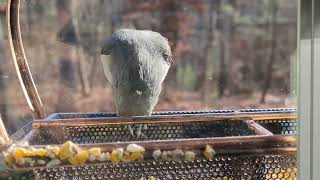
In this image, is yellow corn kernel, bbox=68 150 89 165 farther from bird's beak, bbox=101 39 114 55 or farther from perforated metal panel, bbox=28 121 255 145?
bird's beak, bbox=101 39 114 55

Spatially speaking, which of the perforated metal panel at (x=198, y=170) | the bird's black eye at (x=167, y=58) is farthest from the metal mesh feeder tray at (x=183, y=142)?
the bird's black eye at (x=167, y=58)

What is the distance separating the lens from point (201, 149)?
99cm

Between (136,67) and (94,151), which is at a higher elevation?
(136,67)

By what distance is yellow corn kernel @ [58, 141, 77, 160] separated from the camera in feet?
3.15

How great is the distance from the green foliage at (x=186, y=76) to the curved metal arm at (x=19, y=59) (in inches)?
12.6

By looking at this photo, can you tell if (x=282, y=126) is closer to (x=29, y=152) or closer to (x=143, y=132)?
(x=143, y=132)

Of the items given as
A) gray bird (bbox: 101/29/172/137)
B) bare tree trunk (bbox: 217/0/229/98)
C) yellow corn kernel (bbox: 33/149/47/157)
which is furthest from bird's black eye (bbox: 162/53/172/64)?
yellow corn kernel (bbox: 33/149/47/157)

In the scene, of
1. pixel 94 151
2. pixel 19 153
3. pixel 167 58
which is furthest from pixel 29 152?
pixel 167 58

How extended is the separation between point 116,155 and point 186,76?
238mm

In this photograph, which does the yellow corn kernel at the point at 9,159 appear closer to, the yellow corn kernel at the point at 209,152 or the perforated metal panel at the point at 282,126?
the yellow corn kernel at the point at 209,152

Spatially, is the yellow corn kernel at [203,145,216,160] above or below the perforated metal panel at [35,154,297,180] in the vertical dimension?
above

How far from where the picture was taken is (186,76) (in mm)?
1023

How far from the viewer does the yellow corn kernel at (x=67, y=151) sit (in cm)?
96

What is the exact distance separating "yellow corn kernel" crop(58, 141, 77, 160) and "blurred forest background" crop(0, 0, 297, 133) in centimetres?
8
